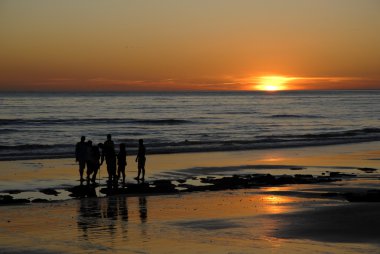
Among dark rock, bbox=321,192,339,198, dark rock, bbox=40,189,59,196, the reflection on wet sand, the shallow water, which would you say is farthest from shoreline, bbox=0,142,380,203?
dark rock, bbox=321,192,339,198

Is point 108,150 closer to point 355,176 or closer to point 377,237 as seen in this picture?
point 355,176

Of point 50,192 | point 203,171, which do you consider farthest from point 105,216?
point 203,171

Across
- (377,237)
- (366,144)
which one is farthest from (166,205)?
(366,144)

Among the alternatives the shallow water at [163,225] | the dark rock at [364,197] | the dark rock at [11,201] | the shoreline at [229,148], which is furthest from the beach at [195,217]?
the shoreline at [229,148]

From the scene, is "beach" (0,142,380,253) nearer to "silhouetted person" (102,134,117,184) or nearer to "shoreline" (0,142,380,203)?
"shoreline" (0,142,380,203)

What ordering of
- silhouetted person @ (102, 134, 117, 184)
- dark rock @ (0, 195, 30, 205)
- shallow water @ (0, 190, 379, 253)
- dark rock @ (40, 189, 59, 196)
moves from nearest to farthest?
shallow water @ (0, 190, 379, 253) < dark rock @ (0, 195, 30, 205) < dark rock @ (40, 189, 59, 196) < silhouetted person @ (102, 134, 117, 184)

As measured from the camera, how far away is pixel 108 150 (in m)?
22.8

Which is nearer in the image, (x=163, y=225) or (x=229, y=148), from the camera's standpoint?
(x=163, y=225)

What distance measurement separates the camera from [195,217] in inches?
631

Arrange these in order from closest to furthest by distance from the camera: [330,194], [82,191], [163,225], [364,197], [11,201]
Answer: [163,225]
[11,201]
[364,197]
[330,194]
[82,191]

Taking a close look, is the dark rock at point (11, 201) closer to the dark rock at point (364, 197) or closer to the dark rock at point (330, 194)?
the dark rock at point (330, 194)

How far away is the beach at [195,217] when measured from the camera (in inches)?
508

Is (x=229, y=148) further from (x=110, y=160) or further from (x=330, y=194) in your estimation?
(x=330, y=194)

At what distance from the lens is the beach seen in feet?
42.4
